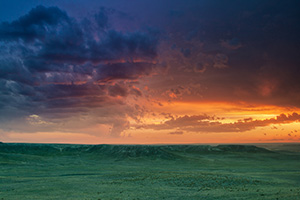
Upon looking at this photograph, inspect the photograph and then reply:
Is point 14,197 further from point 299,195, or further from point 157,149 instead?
point 157,149

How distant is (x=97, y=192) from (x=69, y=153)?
153281 millimetres

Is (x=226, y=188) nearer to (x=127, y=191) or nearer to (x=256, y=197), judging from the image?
(x=256, y=197)

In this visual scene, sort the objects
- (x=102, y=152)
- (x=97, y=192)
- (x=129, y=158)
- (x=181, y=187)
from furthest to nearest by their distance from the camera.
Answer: (x=102, y=152) → (x=129, y=158) → (x=181, y=187) → (x=97, y=192)

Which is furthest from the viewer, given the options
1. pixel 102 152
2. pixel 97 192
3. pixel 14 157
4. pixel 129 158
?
pixel 102 152

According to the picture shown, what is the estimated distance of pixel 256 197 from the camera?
39250 millimetres

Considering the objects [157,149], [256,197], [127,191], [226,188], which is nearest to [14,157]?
[157,149]

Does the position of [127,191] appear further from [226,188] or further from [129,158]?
[129,158]

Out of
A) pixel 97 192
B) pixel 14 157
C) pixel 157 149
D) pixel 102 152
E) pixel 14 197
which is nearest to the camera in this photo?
pixel 14 197

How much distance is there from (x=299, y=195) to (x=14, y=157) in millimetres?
139269

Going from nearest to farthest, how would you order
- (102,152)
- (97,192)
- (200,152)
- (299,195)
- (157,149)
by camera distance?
(299,195) → (97,192) → (157,149) → (102,152) → (200,152)

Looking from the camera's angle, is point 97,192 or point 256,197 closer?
point 256,197

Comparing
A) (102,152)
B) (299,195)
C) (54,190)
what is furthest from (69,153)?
(299,195)

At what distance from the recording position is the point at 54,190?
5019cm

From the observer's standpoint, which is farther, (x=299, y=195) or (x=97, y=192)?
(x=97, y=192)
